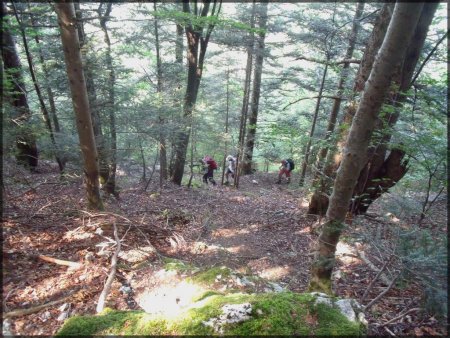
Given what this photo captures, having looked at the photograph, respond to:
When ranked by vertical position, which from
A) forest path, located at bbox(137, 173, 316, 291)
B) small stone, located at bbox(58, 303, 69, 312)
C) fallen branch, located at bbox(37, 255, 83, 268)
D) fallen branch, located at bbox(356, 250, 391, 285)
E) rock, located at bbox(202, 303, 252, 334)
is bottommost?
forest path, located at bbox(137, 173, 316, 291)

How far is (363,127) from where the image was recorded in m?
2.80

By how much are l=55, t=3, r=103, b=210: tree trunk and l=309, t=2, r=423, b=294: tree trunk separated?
4832mm

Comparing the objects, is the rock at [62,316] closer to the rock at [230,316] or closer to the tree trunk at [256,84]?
the rock at [230,316]

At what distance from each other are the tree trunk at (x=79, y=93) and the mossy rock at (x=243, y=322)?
13.1 feet

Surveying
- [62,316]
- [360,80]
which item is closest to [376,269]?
[360,80]

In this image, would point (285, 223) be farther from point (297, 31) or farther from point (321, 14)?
point (321, 14)

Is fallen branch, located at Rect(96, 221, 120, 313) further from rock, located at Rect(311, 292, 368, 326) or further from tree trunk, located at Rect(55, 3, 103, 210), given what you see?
rock, located at Rect(311, 292, 368, 326)

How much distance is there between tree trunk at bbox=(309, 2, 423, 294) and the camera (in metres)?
2.31

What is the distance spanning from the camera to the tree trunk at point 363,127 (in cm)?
231

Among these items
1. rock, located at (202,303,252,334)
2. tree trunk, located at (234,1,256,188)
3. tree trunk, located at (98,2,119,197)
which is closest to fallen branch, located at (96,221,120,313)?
rock, located at (202,303,252,334)

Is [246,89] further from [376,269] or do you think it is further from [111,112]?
[376,269]

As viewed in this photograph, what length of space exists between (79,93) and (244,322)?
504cm

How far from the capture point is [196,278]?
3.88 metres

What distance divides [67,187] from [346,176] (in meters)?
8.86
